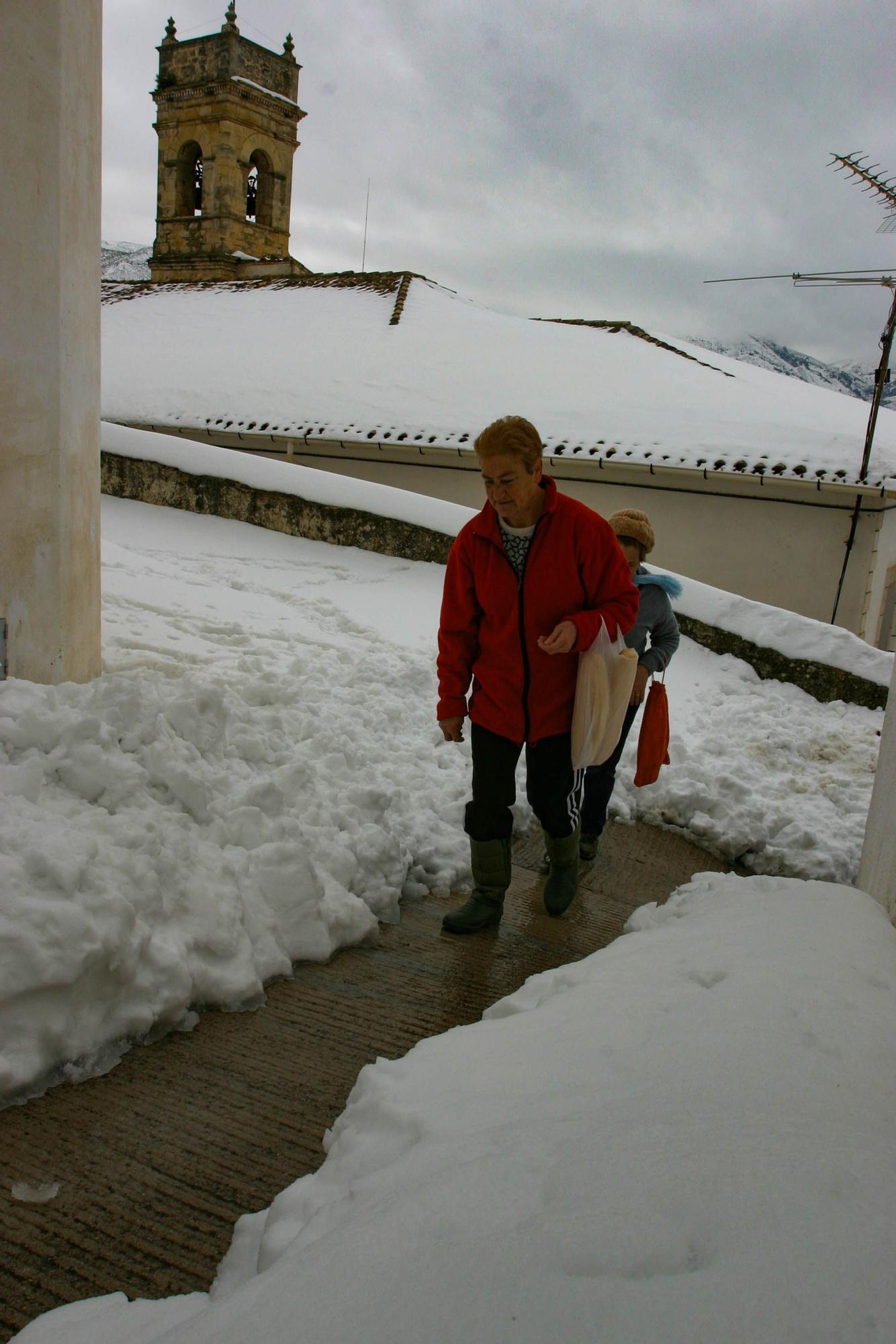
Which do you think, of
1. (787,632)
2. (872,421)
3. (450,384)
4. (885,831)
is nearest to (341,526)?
(787,632)

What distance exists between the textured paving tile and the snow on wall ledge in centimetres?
361

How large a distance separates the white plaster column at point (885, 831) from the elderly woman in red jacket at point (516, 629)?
0.89 metres

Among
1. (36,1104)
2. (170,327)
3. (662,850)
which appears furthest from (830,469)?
(170,327)

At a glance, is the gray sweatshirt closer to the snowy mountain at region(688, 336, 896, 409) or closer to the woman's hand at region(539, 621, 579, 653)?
the woman's hand at region(539, 621, 579, 653)

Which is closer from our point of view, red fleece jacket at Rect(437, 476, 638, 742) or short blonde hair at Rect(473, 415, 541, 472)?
short blonde hair at Rect(473, 415, 541, 472)

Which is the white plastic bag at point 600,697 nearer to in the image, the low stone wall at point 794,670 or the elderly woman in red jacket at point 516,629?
the elderly woman in red jacket at point 516,629

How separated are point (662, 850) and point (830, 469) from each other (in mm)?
7853

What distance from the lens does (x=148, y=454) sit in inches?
344

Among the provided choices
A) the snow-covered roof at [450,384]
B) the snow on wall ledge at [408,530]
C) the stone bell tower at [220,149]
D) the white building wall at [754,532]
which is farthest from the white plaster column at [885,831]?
the stone bell tower at [220,149]

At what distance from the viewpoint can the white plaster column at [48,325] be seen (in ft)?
10.6

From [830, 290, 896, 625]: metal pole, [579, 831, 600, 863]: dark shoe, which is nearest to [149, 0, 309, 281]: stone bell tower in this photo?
[830, 290, 896, 625]: metal pole

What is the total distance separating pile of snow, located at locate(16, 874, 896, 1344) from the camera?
3.71 feet

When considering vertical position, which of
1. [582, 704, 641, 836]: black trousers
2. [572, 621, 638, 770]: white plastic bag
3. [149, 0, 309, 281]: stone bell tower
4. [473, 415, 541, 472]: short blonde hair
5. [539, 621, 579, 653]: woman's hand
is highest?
[149, 0, 309, 281]: stone bell tower

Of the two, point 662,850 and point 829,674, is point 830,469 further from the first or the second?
point 662,850
